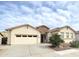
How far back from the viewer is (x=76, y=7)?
1075 centimetres

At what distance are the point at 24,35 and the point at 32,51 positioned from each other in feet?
7.25

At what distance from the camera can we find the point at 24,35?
41.7ft

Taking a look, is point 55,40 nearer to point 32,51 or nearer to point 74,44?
point 74,44

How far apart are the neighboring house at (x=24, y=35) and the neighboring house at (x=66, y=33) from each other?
1498 mm

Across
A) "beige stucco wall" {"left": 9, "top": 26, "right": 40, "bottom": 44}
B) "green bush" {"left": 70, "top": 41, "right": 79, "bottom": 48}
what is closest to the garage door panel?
"beige stucco wall" {"left": 9, "top": 26, "right": 40, "bottom": 44}

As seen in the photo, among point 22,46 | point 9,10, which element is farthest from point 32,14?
point 22,46

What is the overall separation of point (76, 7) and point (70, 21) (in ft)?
3.05

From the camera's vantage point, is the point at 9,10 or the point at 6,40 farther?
the point at 6,40

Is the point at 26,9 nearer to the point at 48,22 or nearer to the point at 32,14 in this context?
the point at 32,14

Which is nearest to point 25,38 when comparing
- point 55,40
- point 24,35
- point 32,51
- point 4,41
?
point 24,35

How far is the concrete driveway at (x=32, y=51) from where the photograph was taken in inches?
392

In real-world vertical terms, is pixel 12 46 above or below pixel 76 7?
below

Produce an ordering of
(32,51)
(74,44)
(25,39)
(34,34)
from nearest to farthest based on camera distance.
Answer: (32,51), (74,44), (25,39), (34,34)

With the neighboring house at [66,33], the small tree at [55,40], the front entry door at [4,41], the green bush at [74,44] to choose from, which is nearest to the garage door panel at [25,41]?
the front entry door at [4,41]
